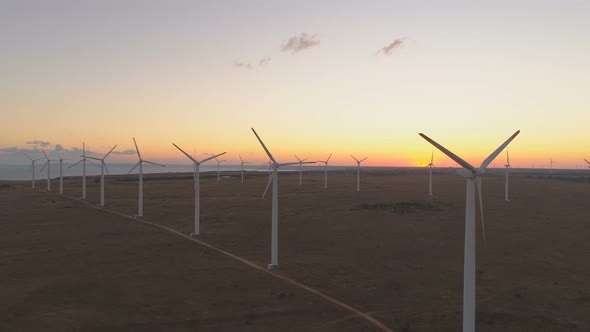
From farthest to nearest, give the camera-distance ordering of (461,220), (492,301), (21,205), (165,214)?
(21,205) < (165,214) < (461,220) < (492,301)

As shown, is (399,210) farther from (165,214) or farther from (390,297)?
(390,297)

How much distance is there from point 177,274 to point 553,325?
17690 mm

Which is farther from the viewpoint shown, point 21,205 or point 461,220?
point 21,205

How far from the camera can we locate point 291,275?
23703mm

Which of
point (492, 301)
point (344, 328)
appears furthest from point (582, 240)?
point (344, 328)

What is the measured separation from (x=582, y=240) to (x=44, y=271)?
37.1 m

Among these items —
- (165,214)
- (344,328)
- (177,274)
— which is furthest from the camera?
(165,214)

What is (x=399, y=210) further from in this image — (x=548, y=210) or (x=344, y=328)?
(x=344, y=328)

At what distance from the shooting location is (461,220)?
4416cm

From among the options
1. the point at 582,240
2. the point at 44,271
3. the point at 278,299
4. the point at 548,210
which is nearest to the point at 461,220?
the point at 582,240

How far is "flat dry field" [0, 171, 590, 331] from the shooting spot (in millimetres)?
17000

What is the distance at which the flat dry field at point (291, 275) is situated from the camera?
1700cm

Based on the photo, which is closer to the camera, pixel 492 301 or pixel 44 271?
pixel 492 301

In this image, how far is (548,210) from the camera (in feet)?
176
